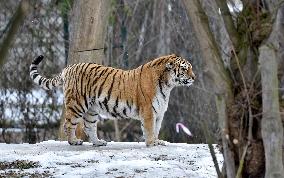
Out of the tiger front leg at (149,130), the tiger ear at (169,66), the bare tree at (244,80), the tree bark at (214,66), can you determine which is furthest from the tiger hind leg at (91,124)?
the tree bark at (214,66)

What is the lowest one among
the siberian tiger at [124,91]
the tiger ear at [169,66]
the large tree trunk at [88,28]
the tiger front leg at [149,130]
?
the tiger front leg at [149,130]

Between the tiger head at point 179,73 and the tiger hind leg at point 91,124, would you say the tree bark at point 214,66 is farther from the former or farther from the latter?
the tiger hind leg at point 91,124

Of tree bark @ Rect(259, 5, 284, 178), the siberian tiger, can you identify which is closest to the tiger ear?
the siberian tiger

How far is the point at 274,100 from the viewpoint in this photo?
11.3 feet

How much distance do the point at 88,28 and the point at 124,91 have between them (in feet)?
5.85

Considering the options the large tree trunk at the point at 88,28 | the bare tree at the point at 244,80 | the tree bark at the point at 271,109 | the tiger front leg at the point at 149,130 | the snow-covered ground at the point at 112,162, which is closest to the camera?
the tree bark at the point at 271,109

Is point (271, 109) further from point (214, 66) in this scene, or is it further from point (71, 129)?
point (71, 129)

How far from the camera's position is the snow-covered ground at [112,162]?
17.5 ft

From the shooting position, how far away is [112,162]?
5.70m

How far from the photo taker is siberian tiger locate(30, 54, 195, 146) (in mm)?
7348

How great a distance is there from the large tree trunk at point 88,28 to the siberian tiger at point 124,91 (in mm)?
1340

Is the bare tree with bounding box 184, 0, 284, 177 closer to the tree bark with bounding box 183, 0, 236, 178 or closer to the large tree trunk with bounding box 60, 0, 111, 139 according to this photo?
the tree bark with bounding box 183, 0, 236, 178

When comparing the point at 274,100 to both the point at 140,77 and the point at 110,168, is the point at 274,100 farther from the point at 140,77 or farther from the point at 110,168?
the point at 140,77

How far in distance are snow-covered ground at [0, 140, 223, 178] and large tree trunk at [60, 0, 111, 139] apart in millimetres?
2168
